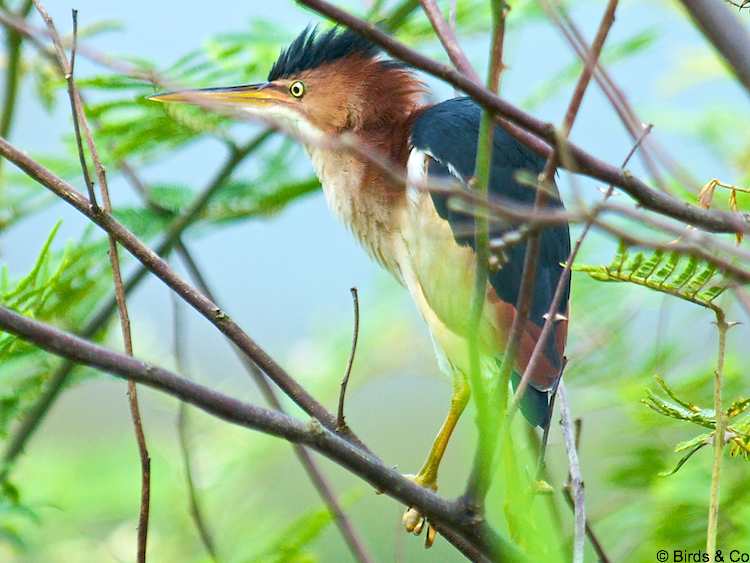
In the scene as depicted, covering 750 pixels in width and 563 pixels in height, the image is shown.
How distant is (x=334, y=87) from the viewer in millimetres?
3125

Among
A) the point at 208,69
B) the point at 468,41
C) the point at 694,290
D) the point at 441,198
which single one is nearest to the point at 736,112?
the point at 468,41

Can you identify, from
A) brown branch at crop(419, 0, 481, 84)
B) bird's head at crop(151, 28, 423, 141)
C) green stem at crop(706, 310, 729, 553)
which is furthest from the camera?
bird's head at crop(151, 28, 423, 141)

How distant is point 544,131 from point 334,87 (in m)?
1.92

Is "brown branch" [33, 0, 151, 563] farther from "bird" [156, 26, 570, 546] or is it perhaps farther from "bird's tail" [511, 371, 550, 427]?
"bird's tail" [511, 371, 550, 427]

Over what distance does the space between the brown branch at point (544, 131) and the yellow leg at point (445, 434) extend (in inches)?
57.7

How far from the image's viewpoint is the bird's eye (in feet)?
10.1

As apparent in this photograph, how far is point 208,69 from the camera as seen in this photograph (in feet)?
8.93

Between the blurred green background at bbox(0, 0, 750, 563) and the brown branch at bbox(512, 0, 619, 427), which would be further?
the blurred green background at bbox(0, 0, 750, 563)

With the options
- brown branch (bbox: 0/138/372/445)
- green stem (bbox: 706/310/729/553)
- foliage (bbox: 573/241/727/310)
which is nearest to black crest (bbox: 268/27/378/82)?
brown branch (bbox: 0/138/372/445)

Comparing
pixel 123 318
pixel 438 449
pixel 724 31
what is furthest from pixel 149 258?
pixel 438 449

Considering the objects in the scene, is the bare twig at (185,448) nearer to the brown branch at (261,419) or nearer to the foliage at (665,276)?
the brown branch at (261,419)

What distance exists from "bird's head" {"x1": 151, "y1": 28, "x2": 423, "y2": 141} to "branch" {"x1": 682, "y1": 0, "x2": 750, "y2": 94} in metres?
2.00

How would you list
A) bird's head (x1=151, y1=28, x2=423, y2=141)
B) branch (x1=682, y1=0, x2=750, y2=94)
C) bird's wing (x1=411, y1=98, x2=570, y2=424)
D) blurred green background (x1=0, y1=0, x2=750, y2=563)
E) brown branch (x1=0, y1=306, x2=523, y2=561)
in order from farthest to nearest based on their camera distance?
bird's head (x1=151, y1=28, x2=423, y2=141) → bird's wing (x1=411, y1=98, x2=570, y2=424) → blurred green background (x1=0, y1=0, x2=750, y2=563) → brown branch (x1=0, y1=306, x2=523, y2=561) → branch (x1=682, y1=0, x2=750, y2=94)

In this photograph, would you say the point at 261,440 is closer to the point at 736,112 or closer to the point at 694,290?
the point at 736,112
